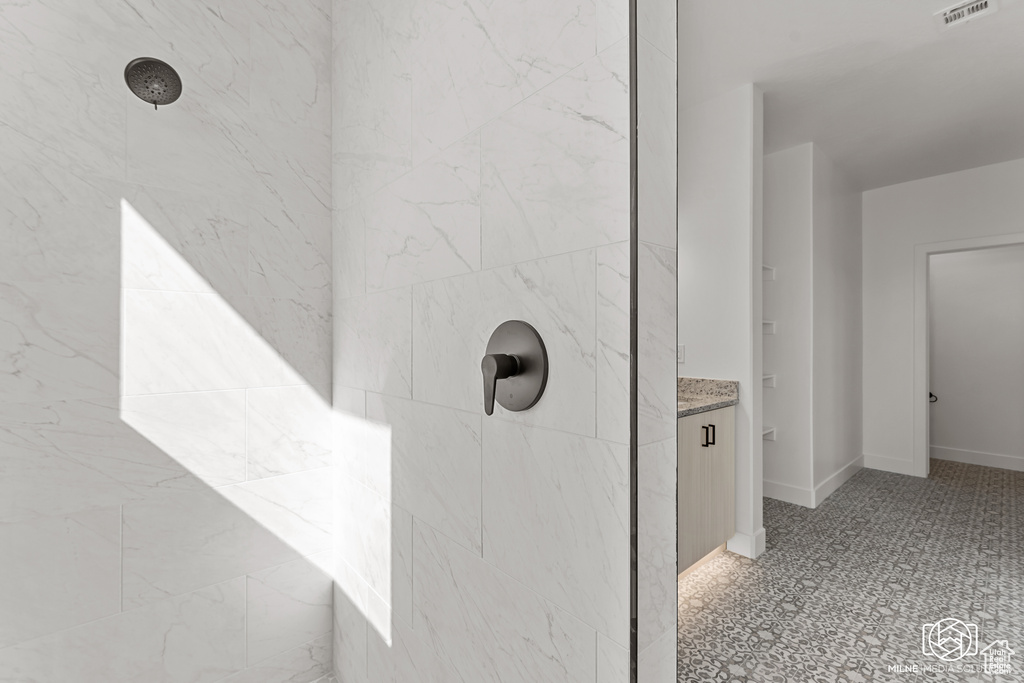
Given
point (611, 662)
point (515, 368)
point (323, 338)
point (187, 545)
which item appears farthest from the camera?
point (323, 338)

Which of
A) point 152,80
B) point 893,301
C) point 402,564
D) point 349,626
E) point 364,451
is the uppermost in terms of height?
point 152,80

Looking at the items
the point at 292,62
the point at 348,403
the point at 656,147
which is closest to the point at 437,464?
the point at 348,403

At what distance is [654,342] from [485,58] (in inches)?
25.6

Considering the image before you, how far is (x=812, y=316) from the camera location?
0.50 meters

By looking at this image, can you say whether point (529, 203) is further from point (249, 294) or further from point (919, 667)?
point (249, 294)

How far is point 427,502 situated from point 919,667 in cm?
89

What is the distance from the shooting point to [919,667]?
0.38m

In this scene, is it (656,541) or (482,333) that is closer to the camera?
(656,541)

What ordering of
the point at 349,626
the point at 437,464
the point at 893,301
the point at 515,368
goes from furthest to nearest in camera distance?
1. the point at 349,626
2. the point at 437,464
3. the point at 515,368
4. the point at 893,301

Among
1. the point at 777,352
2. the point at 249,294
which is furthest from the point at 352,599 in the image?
the point at 777,352

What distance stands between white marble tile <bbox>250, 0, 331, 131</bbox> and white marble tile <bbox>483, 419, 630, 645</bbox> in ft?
4.02

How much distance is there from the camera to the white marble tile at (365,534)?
4.15 feet

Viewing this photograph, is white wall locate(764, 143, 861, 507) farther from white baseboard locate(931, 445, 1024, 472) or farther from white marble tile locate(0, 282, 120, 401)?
white marble tile locate(0, 282, 120, 401)

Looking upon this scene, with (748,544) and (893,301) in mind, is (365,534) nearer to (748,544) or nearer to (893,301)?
(748,544)
